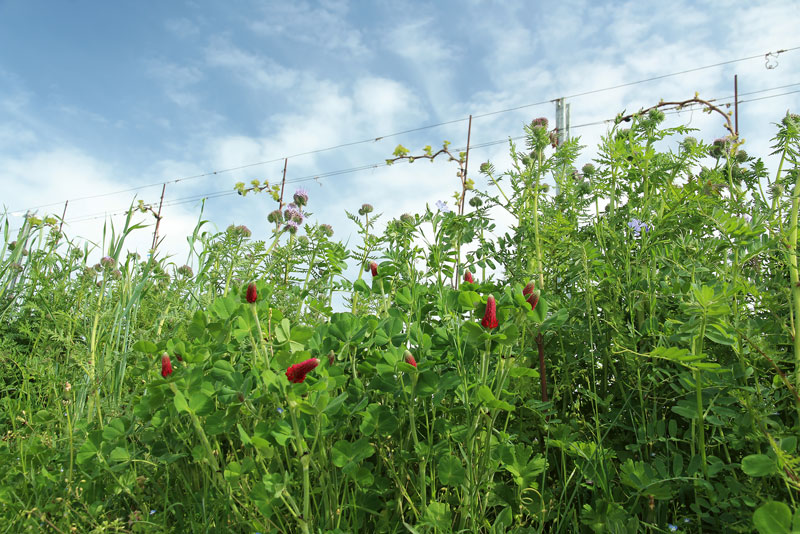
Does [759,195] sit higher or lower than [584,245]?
higher

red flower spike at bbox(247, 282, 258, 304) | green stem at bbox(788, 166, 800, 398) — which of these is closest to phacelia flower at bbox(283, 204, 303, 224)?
red flower spike at bbox(247, 282, 258, 304)

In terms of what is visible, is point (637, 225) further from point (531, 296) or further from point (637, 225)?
point (531, 296)

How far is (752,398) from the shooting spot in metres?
1.27

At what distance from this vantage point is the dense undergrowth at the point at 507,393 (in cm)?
119

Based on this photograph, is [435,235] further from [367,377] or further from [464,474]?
[464,474]

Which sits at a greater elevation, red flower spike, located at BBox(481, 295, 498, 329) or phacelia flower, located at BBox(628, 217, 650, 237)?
phacelia flower, located at BBox(628, 217, 650, 237)

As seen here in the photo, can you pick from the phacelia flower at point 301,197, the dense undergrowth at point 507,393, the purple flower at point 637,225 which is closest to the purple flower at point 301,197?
the phacelia flower at point 301,197

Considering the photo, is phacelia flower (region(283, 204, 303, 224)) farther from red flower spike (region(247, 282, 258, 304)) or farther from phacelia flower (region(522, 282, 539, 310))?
phacelia flower (region(522, 282, 539, 310))

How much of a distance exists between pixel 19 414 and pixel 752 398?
2916mm

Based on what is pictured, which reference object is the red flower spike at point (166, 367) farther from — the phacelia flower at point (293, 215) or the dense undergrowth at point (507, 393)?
the phacelia flower at point (293, 215)

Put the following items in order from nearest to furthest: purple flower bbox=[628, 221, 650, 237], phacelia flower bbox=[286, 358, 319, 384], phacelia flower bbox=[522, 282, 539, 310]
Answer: phacelia flower bbox=[286, 358, 319, 384] → phacelia flower bbox=[522, 282, 539, 310] → purple flower bbox=[628, 221, 650, 237]

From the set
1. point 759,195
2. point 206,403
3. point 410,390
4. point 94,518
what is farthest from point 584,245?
point 94,518

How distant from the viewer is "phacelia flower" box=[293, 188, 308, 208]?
360cm

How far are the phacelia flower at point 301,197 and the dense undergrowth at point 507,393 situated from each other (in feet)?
5.35
